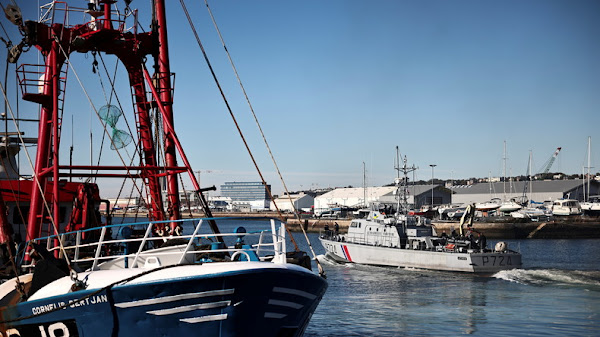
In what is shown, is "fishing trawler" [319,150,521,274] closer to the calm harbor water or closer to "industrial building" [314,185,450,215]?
the calm harbor water

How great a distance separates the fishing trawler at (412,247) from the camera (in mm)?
41969

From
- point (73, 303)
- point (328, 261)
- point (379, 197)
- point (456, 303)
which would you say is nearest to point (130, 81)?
point (73, 303)

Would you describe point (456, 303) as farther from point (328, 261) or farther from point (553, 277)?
point (328, 261)

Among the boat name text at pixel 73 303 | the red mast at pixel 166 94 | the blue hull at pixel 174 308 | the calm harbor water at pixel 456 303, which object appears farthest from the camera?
the calm harbor water at pixel 456 303

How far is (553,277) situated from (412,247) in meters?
10.5

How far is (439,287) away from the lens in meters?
36.1

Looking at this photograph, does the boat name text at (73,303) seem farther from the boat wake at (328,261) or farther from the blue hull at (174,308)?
the boat wake at (328,261)

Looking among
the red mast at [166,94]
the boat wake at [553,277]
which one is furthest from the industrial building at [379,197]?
the red mast at [166,94]

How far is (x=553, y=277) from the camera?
127 ft

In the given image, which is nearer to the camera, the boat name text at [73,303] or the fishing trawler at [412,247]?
the boat name text at [73,303]

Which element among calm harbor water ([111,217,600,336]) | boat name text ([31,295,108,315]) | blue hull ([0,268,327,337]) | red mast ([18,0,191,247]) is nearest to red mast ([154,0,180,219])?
red mast ([18,0,191,247])

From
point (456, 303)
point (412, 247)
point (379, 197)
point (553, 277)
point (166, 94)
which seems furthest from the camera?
point (379, 197)

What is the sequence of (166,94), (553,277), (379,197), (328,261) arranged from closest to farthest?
(166,94) → (553,277) → (328,261) → (379,197)

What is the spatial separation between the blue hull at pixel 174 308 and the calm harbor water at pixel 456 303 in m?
11.0
